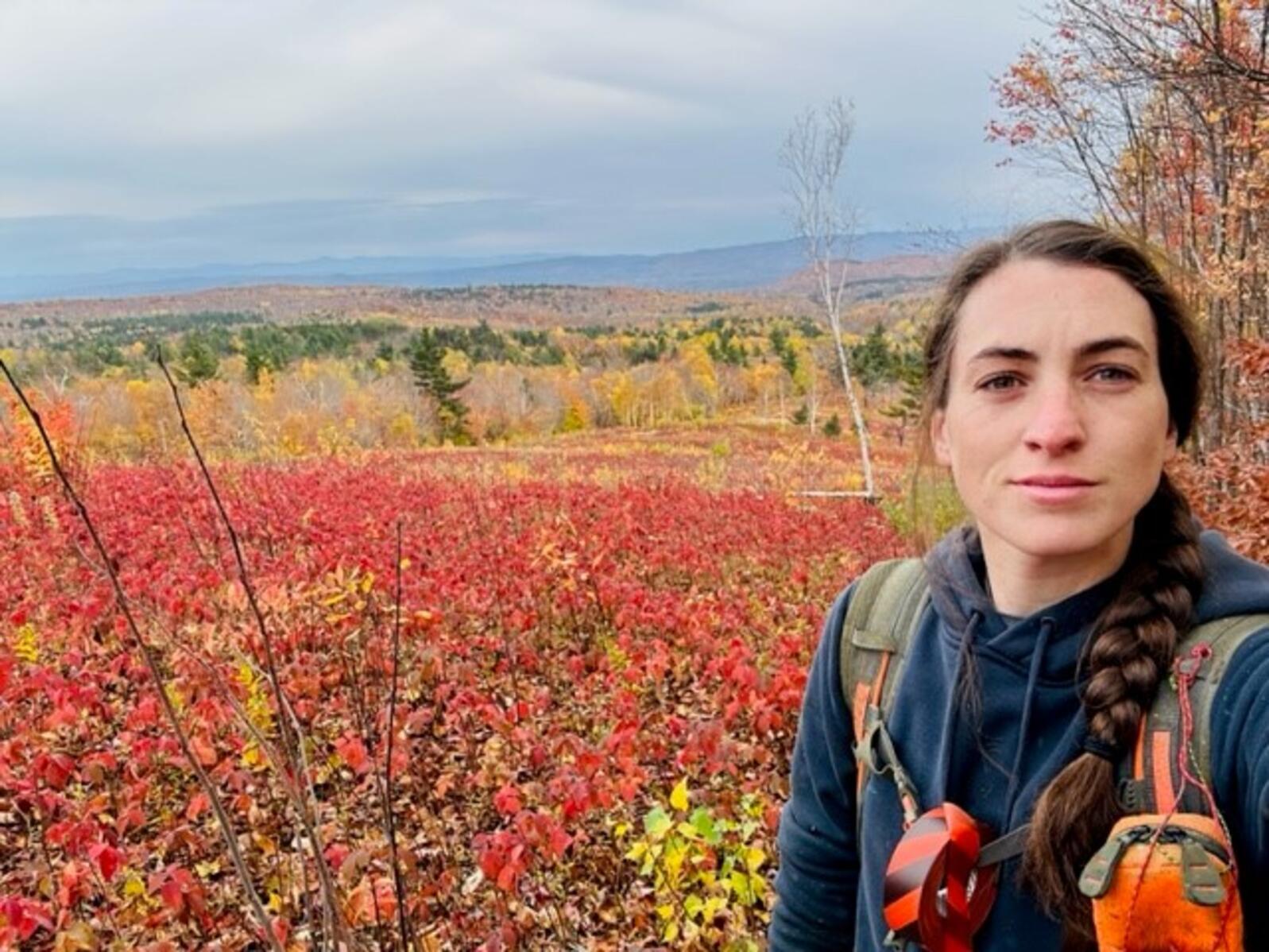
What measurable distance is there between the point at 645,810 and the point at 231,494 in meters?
9.49

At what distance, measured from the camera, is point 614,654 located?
5879mm

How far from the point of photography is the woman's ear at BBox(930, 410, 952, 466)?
4.32 feet

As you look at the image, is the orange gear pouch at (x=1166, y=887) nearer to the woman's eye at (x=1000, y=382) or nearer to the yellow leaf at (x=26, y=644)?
the woman's eye at (x=1000, y=382)

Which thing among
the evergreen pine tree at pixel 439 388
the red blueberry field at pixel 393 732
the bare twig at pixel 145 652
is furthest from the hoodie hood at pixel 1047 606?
the evergreen pine tree at pixel 439 388

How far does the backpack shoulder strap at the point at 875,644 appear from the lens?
1239mm

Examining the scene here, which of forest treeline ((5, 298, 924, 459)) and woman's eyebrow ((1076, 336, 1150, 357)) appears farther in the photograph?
forest treeline ((5, 298, 924, 459))

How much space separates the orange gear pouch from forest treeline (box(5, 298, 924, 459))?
1446 centimetres

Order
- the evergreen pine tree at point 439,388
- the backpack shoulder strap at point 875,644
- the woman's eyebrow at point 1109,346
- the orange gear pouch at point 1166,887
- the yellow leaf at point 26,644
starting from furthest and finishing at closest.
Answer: the evergreen pine tree at point 439,388, the yellow leaf at point 26,644, the backpack shoulder strap at point 875,644, the woman's eyebrow at point 1109,346, the orange gear pouch at point 1166,887

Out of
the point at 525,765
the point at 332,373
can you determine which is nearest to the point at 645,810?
the point at 525,765

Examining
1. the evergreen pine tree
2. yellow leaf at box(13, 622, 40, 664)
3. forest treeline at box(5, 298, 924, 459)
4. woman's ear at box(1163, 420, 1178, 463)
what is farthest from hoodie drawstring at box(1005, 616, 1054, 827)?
the evergreen pine tree

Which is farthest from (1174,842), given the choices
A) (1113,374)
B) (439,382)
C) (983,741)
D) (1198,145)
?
(439,382)

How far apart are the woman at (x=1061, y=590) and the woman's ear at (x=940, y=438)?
7cm

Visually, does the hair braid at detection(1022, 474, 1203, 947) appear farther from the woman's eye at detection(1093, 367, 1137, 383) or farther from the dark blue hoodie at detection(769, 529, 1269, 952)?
the woman's eye at detection(1093, 367, 1137, 383)

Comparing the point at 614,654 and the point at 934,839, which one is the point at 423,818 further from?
the point at 934,839
